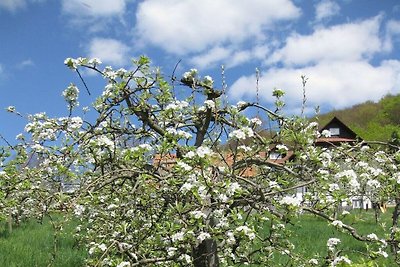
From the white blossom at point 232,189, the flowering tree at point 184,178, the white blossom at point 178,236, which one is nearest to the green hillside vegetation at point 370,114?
the flowering tree at point 184,178

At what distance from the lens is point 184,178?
446 cm

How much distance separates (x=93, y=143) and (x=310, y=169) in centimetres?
223

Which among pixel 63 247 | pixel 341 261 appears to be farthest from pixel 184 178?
pixel 63 247

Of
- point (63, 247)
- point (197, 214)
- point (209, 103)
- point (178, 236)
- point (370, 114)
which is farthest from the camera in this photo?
point (370, 114)

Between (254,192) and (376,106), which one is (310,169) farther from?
(376,106)

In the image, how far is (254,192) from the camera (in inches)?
182

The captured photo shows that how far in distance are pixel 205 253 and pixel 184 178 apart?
1.22m

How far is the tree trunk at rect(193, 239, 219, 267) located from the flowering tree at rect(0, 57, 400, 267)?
12 mm

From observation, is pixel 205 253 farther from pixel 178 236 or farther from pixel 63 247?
pixel 63 247

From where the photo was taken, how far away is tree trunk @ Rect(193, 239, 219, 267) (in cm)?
523

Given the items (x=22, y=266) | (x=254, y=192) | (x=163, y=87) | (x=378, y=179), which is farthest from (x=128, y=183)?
(x=22, y=266)

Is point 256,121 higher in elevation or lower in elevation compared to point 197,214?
higher

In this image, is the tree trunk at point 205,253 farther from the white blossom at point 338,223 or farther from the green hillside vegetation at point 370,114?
the green hillside vegetation at point 370,114

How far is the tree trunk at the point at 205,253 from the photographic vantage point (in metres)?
5.23
